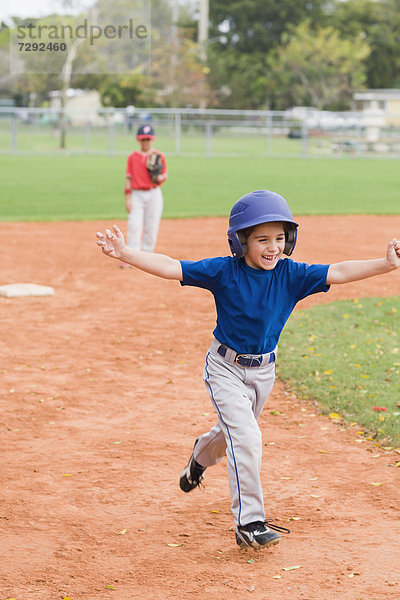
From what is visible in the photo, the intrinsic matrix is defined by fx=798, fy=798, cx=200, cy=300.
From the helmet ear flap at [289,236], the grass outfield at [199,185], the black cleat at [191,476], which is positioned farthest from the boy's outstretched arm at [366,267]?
the grass outfield at [199,185]

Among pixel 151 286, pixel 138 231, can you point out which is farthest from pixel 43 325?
pixel 138 231

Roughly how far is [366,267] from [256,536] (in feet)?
4.75

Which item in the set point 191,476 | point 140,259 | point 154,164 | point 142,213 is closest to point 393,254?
point 140,259

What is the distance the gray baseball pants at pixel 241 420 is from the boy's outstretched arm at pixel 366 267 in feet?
1.89

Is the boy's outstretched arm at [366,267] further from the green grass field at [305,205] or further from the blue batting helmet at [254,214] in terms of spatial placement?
the green grass field at [305,205]

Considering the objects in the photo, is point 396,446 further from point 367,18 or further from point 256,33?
point 367,18

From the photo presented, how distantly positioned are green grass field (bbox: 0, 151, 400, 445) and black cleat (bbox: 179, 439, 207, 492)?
1.65 m

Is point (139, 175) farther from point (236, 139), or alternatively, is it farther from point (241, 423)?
point (236, 139)

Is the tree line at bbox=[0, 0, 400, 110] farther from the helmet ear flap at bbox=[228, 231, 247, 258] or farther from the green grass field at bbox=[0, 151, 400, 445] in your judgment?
the helmet ear flap at bbox=[228, 231, 247, 258]

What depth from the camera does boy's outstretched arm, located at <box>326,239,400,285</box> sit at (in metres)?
3.96

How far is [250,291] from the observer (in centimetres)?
404

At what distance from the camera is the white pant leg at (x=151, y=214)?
11648 millimetres

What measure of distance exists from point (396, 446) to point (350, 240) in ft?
31.6

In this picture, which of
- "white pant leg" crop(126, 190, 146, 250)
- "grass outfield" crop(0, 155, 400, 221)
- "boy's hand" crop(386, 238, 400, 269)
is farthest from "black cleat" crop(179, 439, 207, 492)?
"grass outfield" crop(0, 155, 400, 221)
